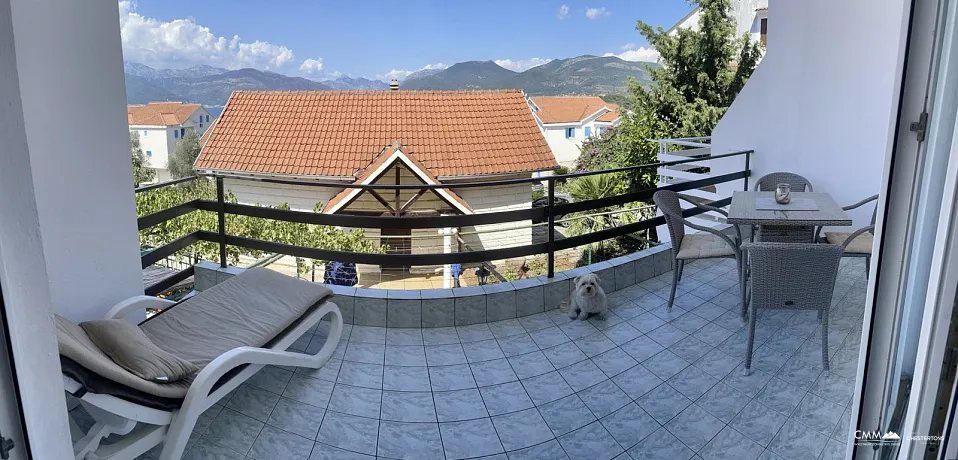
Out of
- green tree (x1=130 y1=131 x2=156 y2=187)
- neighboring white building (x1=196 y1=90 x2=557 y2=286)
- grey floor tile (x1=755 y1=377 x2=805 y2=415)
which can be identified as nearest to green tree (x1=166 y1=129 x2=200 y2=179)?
neighboring white building (x1=196 y1=90 x2=557 y2=286)

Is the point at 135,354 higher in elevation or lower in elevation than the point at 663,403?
higher

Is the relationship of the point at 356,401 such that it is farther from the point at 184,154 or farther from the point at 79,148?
the point at 184,154

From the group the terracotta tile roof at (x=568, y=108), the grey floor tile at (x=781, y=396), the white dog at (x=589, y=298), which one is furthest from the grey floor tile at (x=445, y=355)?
the terracotta tile roof at (x=568, y=108)

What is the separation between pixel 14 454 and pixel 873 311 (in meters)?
1.63

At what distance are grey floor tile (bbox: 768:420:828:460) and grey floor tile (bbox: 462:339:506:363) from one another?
1.39 meters

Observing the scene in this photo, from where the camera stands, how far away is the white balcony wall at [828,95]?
16.0ft

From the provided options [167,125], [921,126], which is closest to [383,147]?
[921,126]

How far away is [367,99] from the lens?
12.5m

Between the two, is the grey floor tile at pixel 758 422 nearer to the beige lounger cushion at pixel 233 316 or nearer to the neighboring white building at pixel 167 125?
the beige lounger cushion at pixel 233 316

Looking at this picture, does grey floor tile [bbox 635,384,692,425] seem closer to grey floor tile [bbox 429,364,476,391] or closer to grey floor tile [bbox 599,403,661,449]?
grey floor tile [bbox 599,403,661,449]

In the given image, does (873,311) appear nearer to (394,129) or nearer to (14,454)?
(14,454)

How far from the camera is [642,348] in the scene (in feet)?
10.5

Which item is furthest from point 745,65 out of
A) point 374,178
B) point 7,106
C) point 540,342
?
point 7,106

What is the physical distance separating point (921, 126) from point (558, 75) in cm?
2855
